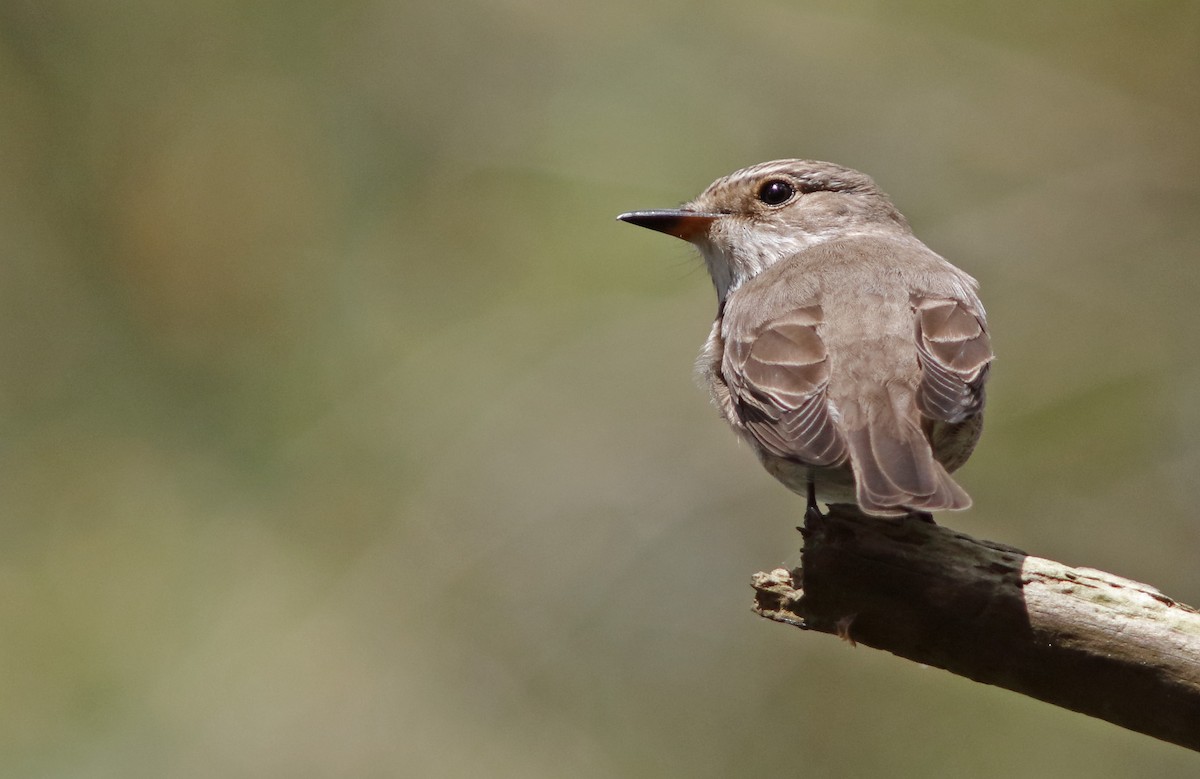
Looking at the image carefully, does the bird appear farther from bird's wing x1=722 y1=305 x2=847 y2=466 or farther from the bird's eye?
the bird's eye

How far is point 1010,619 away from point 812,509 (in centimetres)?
77

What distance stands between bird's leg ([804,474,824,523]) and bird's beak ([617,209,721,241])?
171 cm

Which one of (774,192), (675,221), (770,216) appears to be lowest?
(675,221)

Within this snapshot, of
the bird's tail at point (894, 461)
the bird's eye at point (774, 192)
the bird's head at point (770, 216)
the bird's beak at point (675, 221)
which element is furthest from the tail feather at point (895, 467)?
the bird's eye at point (774, 192)

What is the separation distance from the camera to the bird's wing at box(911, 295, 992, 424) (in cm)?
413

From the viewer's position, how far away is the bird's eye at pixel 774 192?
6.08 meters

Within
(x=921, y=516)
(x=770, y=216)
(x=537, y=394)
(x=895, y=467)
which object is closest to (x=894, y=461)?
(x=895, y=467)

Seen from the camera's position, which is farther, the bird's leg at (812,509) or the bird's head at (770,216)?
the bird's head at (770,216)

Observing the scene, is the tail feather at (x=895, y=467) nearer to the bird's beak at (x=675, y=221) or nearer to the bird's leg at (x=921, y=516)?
the bird's leg at (x=921, y=516)

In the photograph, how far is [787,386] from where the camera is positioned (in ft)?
14.3

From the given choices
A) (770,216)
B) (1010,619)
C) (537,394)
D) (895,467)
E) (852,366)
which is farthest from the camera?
(537,394)

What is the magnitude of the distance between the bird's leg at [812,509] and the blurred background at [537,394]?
2341 millimetres

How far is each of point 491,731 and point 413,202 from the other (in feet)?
13.3

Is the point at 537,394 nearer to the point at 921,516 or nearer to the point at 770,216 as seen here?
the point at 770,216
